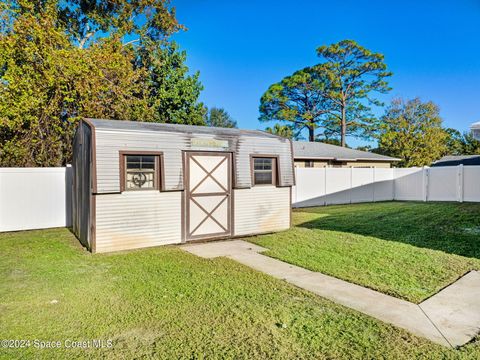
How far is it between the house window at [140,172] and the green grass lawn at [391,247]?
10.0ft

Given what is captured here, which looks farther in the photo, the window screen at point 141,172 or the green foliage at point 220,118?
the green foliage at point 220,118

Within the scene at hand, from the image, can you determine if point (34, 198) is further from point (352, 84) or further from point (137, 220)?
point (352, 84)

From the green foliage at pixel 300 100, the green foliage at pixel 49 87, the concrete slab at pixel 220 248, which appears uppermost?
the green foliage at pixel 300 100

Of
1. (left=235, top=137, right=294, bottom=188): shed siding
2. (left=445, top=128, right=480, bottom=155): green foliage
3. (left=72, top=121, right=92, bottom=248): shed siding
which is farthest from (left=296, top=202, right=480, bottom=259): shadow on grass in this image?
(left=445, top=128, right=480, bottom=155): green foliage

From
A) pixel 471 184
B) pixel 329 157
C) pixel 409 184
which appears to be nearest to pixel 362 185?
pixel 409 184

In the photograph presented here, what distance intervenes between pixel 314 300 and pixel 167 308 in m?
1.93

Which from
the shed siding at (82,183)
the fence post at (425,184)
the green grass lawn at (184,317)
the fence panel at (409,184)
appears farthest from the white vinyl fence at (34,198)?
the fence panel at (409,184)

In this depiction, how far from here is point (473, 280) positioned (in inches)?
210

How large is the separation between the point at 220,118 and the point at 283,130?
22.5m

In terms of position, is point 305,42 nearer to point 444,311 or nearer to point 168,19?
point 168,19

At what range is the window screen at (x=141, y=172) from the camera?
25.4 ft

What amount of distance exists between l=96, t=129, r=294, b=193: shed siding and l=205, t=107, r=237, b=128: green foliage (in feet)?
134

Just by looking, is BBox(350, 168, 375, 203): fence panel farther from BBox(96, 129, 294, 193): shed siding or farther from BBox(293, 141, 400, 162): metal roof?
BBox(96, 129, 294, 193): shed siding

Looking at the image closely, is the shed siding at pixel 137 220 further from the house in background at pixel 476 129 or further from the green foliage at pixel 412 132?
the green foliage at pixel 412 132
